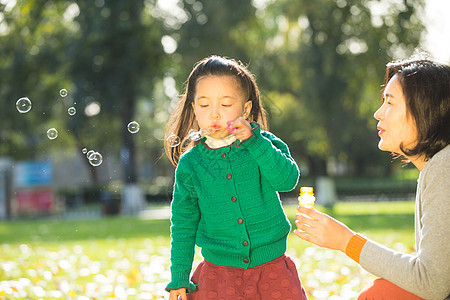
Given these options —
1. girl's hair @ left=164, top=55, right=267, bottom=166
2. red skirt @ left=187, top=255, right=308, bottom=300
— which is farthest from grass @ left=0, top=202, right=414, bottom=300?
girl's hair @ left=164, top=55, right=267, bottom=166

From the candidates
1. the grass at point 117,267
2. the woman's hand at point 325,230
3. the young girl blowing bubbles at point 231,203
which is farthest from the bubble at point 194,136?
the grass at point 117,267

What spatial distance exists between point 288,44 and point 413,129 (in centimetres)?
2125

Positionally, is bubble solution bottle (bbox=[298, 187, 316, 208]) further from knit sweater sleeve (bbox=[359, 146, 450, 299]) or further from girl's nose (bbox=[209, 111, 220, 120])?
girl's nose (bbox=[209, 111, 220, 120])

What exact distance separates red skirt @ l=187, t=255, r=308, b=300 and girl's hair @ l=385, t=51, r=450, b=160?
92 cm

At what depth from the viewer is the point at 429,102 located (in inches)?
94.7

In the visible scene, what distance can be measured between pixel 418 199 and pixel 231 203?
93 cm

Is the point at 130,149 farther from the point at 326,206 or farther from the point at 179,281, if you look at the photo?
the point at 179,281

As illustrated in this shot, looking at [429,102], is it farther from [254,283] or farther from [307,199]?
[254,283]

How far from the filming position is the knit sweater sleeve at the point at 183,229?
296 centimetres

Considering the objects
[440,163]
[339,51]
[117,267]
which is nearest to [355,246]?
[440,163]

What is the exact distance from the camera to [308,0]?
19.3 metres

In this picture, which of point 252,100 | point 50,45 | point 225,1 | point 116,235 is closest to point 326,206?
point 225,1

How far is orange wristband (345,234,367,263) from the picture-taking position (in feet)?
7.90

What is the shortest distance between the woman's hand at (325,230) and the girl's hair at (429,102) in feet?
1.55
